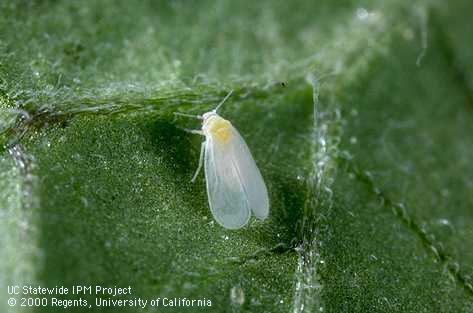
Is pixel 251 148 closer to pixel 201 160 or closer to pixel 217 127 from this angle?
pixel 217 127

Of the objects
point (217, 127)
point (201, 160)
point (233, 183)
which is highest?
point (217, 127)

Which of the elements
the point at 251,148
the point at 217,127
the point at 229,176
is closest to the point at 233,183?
the point at 229,176

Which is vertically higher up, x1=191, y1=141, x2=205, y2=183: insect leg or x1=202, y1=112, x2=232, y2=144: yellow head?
x1=202, y1=112, x2=232, y2=144: yellow head

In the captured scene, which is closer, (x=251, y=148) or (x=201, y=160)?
(x=201, y=160)

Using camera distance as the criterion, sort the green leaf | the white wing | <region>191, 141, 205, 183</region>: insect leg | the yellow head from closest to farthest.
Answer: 1. the green leaf
2. the white wing
3. <region>191, 141, 205, 183</region>: insect leg
4. the yellow head

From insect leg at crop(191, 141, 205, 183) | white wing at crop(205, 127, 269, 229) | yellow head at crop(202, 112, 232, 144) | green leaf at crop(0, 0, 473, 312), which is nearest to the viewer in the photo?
green leaf at crop(0, 0, 473, 312)

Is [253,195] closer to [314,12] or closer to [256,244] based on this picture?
[256,244]

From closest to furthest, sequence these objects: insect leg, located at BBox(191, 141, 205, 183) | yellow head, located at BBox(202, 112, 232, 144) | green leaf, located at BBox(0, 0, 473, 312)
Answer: green leaf, located at BBox(0, 0, 473, 312) → insect leg, located at BBox(191, 141, 205, 183) → yellow head, located at BBox(202, 112, 232, 144)

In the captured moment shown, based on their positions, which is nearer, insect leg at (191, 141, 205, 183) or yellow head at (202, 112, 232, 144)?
insect leg at (191, 141, 205, 183)
